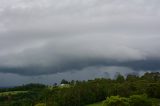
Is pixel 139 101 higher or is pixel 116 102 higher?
pixel 139 101

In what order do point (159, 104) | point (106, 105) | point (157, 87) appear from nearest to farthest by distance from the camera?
point (106, 105)
point (159, 104)
point (157, 87)

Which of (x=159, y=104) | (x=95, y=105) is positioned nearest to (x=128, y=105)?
(x=159, y=104)

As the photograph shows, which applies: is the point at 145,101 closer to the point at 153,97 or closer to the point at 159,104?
the point at 159,104

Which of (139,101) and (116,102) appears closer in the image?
(116,102)

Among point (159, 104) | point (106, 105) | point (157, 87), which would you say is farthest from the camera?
point (157, 87)

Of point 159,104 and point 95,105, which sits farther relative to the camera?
point 95,105

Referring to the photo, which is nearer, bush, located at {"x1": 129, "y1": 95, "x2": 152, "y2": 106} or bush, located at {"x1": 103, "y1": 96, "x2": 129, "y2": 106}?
bush, located at {"x1": 103, "y1": 96, "x2": 129, "y2": 106}

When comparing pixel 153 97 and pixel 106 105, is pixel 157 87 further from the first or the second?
pixel 106 105

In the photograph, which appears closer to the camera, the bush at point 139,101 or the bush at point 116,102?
the bush at point 116,102

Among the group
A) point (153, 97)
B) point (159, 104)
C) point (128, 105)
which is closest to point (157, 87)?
point (153, 97)
